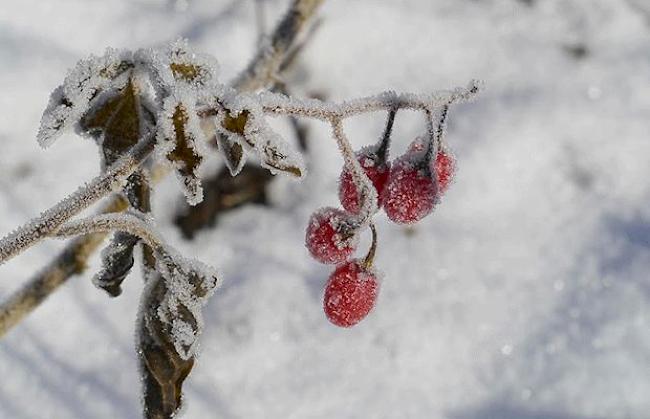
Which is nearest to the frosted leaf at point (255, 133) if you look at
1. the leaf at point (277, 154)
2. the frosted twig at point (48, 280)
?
the leaf at point (277, 154)

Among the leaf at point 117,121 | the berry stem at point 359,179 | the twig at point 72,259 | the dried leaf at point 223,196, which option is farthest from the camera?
the dried leaf at point 223,196

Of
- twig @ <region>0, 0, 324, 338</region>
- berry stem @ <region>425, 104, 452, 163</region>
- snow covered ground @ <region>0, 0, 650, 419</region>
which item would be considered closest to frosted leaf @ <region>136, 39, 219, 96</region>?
berry stem @ <region>425, 104, 452, 163</region>

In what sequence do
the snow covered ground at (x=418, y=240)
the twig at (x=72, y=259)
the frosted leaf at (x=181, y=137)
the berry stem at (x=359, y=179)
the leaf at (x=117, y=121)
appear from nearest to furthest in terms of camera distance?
the frosted leaf at (x=181, y=137), the berry stem at (x=359, y=179), the leaf at (x=117, y=121), the twig at (x=72, y=259), the snow covered ground at (x=418, y=240)

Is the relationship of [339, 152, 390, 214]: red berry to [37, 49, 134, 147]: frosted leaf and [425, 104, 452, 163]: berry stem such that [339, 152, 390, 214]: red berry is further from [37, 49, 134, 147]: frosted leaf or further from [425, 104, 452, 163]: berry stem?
[37, 49, 134, 147]: frosted leaf

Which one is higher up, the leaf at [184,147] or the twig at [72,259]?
the leaf at [184,147]

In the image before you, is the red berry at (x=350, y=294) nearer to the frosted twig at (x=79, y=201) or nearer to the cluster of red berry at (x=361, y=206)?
the cluster of red berry at (x=361, y=206)

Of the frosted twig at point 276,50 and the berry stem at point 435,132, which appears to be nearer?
the berry stem at point 435,132

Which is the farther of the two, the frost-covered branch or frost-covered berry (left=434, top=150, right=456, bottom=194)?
frost-covered berry (left=434, top=150, right=456, bottom=194)

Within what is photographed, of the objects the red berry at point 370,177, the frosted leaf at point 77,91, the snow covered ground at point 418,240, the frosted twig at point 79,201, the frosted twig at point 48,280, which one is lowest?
the snow covered ground at point 418,240
